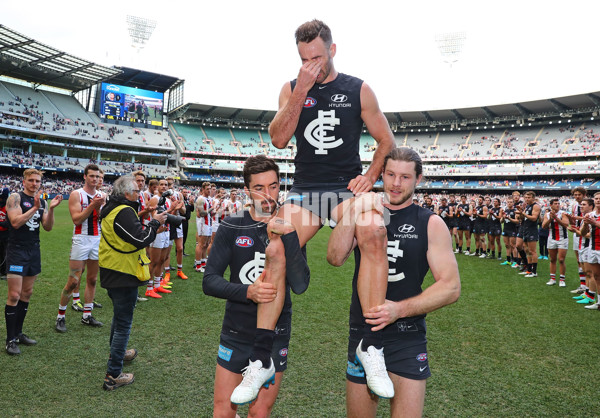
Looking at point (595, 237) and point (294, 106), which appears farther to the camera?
point (595, 237)

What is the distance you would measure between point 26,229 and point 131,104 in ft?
206

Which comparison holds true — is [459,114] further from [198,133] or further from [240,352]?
[240,352]

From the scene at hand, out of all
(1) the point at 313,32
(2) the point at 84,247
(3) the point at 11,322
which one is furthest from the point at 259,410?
(2) the point at 84,247

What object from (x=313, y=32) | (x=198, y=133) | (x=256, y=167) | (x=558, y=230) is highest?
(x=198, y=133)

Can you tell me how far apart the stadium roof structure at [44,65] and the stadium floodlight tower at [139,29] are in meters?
9.54

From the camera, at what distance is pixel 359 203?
2809 mm

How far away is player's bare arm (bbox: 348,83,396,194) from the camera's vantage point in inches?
126

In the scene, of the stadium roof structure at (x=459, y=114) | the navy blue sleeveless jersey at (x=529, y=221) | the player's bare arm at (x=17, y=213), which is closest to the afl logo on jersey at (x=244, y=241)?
the player's bare arm at (x=17, y=213)

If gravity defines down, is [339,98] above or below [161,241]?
above

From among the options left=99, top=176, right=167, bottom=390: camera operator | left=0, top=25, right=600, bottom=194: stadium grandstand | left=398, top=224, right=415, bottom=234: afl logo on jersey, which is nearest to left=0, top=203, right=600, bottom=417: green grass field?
left=99, top=176, right=167, bottom=390: camera operator

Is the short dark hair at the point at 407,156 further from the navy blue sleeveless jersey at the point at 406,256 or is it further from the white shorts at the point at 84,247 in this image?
the white shorts at the point at 84,247

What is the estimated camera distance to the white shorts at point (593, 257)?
809 centimetres

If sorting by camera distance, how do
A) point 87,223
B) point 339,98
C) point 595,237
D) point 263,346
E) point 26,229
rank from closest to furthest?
1. point 263,346
2. point 339,98
3. point 26,229
4. point 87,223
5. point 595,237

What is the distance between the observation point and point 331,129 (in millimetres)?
3260
